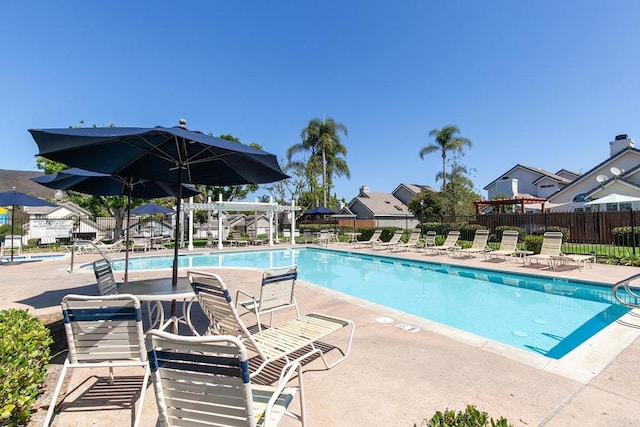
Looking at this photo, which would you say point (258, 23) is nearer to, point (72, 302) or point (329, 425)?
point (72, 302)

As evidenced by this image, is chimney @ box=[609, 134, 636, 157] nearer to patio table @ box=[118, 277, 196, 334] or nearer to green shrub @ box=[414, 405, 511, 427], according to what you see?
green shrub @ box=[414, 405, 511, 427]

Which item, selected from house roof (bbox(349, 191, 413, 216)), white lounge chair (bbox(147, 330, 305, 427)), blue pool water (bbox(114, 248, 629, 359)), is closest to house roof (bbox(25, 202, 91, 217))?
blue pool water (bbox(114, 248, 629, 359))

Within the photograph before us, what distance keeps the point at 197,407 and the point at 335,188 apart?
34947mm

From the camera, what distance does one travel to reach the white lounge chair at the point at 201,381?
150cm

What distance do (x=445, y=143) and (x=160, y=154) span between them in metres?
30.5

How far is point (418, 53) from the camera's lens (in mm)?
15531

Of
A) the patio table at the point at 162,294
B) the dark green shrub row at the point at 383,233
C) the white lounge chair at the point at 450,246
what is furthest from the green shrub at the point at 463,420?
the dark green shrub row at the point at 383,233

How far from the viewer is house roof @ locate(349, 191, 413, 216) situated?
37881 mm

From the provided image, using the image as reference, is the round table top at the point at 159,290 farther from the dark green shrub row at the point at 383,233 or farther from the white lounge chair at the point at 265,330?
the dark green shrub row at the point at 383,233

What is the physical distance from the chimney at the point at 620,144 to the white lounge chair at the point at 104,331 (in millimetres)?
29610

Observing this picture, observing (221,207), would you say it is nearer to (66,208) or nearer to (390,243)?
(390,243)

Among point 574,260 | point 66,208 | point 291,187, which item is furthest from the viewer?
point 291,187

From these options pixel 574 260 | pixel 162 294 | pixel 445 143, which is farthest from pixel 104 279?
pixel 445 143

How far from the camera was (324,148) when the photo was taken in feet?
105
